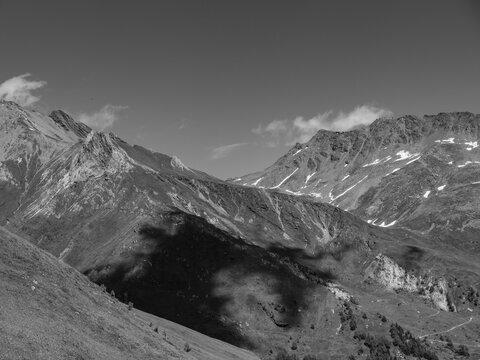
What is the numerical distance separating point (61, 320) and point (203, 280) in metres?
103

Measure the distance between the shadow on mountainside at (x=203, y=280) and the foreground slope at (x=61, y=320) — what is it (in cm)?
6145

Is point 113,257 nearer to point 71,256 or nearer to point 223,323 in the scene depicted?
point 71,256

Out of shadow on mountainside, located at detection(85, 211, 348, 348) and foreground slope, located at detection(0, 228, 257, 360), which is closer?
foreground slope, located at detection(0, 228, 257, 360)

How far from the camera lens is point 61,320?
149ft

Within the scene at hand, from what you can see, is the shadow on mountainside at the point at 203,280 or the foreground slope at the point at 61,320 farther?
the shadow on mountainside at the point at 203,280

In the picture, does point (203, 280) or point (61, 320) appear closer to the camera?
point (61, 320)

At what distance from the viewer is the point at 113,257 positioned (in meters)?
162

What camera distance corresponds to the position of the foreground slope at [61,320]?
3878 cm

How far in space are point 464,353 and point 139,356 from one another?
366ft

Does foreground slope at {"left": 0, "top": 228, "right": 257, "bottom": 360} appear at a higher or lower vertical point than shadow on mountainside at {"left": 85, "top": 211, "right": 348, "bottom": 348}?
lower

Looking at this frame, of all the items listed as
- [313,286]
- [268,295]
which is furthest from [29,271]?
[313,286]

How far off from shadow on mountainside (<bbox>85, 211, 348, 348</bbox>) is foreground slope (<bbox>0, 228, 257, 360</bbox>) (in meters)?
61.4

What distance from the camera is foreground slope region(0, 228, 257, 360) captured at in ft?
127

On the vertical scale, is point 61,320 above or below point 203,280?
below
